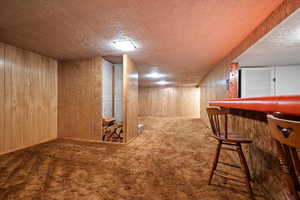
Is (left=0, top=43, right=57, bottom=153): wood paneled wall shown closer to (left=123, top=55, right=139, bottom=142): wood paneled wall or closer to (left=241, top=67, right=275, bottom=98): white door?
(left=123, top=55, right=139, bottom=142): wood paneled wall

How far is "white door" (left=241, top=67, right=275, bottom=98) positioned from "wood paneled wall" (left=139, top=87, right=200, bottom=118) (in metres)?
6.13

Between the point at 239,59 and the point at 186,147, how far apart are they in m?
2.23

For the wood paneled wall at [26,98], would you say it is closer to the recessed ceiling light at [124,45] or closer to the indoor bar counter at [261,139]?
the recessed ceiling light at [124,45]

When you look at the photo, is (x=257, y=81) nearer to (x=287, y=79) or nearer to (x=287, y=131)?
(x=287, y=79)

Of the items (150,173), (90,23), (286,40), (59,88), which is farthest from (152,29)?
(59,88)

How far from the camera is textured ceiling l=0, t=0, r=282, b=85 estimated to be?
1457 mm

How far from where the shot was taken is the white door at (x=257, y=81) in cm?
286

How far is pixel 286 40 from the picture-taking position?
1.82m

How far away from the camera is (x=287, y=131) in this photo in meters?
0.46

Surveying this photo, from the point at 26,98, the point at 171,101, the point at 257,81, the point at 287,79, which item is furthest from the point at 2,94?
the point at 171,101

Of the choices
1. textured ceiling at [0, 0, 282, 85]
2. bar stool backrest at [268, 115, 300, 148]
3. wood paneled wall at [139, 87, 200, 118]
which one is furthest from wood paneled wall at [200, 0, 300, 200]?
wood paneled wall at [139, 87, 200, 118]

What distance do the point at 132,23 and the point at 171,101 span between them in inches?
305

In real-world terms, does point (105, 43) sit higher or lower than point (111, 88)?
higher

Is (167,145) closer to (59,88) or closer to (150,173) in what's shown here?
(150,173)
